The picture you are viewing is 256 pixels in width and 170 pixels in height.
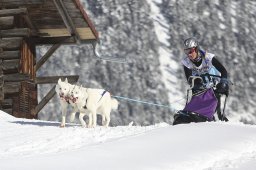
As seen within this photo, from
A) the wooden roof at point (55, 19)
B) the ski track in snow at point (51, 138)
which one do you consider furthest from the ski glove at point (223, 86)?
the wooden roof at point (55, 19)

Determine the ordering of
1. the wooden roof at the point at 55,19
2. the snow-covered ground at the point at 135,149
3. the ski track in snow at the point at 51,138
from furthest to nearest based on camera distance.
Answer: the wooden roof at the point at 55,19, the ski track in snow at the point at 51,138, the snow-covered ground at the point at 135,149

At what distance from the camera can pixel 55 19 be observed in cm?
1662

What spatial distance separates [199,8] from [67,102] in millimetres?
58543

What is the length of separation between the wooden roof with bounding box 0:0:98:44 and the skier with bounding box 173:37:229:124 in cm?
621

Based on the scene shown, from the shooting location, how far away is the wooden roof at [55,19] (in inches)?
615

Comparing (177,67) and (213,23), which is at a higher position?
(213,23)

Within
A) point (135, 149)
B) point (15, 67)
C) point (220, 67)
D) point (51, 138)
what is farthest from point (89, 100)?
point (15, 67)

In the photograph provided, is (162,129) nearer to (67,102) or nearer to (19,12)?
(67,102)

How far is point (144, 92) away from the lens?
181 ft

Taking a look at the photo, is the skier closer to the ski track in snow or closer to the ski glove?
the ski glove

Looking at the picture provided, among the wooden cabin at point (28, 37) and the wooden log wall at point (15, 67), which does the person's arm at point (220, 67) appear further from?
the wooden log wall at point (15, 67)

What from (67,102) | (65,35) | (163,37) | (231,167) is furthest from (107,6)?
(231,167)

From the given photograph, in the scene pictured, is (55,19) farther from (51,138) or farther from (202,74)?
(51,138)

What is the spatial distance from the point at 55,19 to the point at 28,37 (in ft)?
3.76
